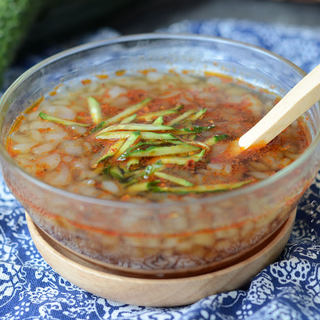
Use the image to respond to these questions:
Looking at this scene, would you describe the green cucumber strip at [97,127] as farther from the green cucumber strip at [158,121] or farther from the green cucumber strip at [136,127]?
the green cucumber strip at [158,121]

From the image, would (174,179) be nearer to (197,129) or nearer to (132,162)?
(132,162)

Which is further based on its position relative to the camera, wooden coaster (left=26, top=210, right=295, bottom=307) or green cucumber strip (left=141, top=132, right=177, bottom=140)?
green cucumber strip (left=141, top=132, right=177, bottom=140)

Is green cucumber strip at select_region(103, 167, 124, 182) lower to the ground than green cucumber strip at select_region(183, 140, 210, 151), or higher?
higher

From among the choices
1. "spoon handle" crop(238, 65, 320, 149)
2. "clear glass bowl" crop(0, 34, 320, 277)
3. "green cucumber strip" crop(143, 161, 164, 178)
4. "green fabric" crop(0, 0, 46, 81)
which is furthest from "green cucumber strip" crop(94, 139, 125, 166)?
"green fabric" crop(0, 0, 46, 81)

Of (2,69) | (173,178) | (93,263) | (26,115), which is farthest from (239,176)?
(2,69)

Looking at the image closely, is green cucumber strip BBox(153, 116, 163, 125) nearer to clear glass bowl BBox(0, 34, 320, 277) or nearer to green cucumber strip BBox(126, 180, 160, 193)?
green cucumber strip BBox(126, 180, 160, 193)

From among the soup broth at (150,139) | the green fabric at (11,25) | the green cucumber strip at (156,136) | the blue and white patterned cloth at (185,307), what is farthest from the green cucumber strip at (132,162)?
the green fabric at (11,25)

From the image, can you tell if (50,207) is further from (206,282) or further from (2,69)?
(2,69)
